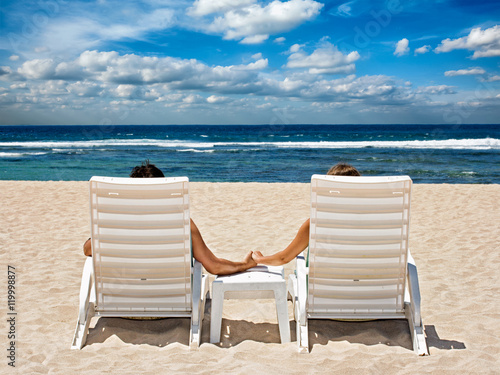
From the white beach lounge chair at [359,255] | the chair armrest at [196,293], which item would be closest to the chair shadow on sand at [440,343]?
the white beach lounge chair at [359,255]

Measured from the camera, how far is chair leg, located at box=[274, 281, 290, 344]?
110 inches

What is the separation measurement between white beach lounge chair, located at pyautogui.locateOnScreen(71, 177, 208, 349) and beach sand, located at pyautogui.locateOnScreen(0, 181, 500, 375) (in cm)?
24

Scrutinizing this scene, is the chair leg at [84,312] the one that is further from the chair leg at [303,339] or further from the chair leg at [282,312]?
the chair leg at [303,339]

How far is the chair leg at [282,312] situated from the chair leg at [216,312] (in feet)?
1.18

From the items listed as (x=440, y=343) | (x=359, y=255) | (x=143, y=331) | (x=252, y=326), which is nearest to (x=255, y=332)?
(x=252, y=326)

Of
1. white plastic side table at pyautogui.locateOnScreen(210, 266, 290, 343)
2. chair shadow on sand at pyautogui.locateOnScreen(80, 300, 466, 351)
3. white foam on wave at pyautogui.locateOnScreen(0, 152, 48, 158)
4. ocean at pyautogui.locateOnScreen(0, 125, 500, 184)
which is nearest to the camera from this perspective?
white plastic side table at pyautogui.locateOnScreen(210, 266, 290, 343)

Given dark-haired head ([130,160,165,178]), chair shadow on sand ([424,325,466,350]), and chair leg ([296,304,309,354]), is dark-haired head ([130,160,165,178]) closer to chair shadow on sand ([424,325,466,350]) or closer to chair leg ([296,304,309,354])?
chair leg ([296,304,309,354])

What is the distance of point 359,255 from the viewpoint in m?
2.60

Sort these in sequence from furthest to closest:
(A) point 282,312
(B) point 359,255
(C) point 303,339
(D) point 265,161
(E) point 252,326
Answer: (D) point 265,161
(E) point 252,326
(A) point 282,312
(C) point 303,339
(B) point 359,255

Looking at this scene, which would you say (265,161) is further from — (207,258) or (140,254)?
(140,254)

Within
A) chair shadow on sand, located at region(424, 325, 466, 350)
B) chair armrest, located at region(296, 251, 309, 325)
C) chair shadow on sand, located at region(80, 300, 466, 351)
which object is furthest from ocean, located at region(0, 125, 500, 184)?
chair armrest, located at region(296, 251, 309, 325)

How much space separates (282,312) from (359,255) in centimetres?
65

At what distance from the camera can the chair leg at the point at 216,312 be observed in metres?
2.79

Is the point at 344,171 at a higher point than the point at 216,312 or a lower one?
higher
